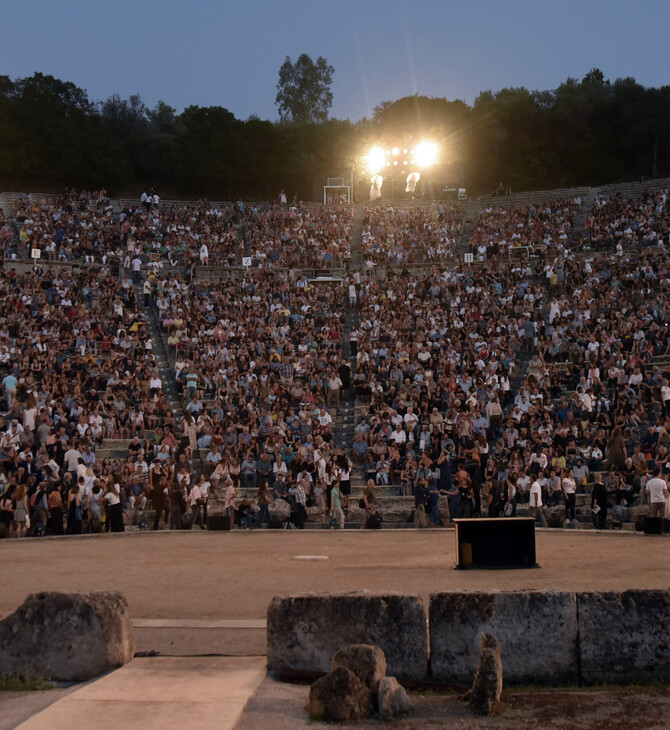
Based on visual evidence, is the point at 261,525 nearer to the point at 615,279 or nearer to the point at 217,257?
the point at 615,279

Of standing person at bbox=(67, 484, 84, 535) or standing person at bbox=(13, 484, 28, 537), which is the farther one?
standing person at bbox=(67, 484, 84, 535)

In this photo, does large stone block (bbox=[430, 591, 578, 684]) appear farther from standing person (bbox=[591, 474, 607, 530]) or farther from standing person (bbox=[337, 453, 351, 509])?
standing person (bbox=[337, 453, 351, 509])

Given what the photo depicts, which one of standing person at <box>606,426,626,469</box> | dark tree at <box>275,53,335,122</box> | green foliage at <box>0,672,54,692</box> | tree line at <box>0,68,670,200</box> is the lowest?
green foliage at <box>0,672,54,692</box>

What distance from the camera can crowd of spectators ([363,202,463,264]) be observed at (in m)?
43.7

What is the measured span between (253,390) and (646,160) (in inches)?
1834

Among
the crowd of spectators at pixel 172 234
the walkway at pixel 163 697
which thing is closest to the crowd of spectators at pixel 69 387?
the crowd of spectators at pixel 172 234

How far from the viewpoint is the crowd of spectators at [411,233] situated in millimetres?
43656

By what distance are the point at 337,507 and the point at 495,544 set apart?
28.1 ft

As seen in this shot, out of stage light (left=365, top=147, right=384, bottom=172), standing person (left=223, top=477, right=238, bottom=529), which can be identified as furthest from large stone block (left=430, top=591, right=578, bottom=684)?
stage light (left=365, top=147, right=384, bottom=172)

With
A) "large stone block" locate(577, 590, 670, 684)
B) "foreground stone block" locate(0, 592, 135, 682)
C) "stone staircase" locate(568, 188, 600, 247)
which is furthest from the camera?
"stone staircase" locate(568, 188, 600, 247)

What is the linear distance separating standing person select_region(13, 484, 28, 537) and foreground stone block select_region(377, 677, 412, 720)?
50.9 ft

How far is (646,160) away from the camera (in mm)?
67938

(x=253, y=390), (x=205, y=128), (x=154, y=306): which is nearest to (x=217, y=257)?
(x=154, y=306)

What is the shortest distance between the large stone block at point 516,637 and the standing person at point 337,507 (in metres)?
14.6
